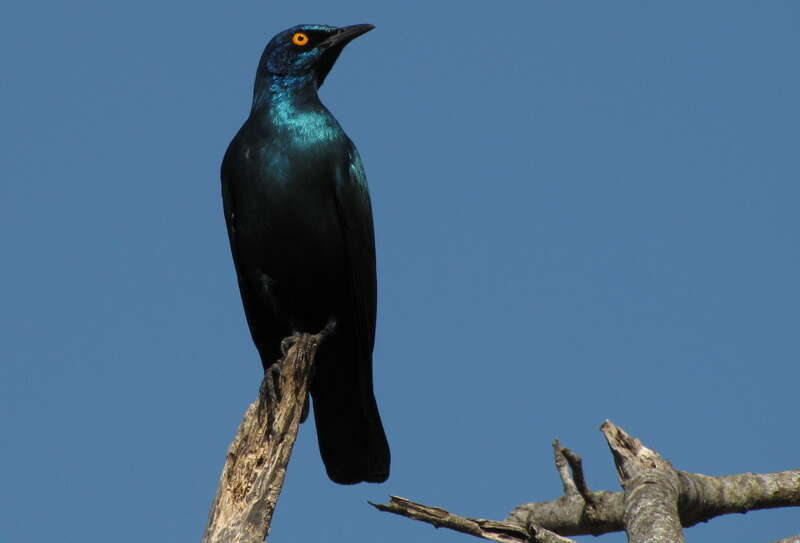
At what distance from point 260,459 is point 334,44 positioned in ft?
10.9

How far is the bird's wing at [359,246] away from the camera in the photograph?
23.8 feet

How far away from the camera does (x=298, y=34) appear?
26.3 ft

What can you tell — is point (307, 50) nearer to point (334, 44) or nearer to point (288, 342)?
point (334, 44)

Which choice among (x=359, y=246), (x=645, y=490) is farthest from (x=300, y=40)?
(x=645, y=490)

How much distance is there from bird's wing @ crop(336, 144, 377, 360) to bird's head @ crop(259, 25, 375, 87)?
737 mm

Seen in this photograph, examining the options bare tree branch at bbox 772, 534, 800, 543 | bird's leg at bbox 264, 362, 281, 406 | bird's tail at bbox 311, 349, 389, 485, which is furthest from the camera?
bird's tail at bbox 311, 349, 389, 485

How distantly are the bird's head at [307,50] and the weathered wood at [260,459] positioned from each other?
89.6 inches

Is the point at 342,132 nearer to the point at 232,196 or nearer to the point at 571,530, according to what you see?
the point at 232,196

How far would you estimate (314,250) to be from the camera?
7.17 metres

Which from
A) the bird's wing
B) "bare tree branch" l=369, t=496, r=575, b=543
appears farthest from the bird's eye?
"bare tree branch" l=369, t=496, r=575, b=543

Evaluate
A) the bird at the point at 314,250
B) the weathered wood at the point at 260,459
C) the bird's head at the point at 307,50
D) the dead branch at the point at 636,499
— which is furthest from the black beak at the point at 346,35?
the dead branch at the point at 636,499

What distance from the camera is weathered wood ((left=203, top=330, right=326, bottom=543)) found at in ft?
17.6

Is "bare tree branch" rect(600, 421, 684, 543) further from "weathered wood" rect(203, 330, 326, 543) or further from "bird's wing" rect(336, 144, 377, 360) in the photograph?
"bird's wing" rect(336, 144, 377, 360)

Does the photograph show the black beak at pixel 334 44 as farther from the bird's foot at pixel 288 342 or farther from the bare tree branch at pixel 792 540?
the bare tree branch at pixel 792 540
